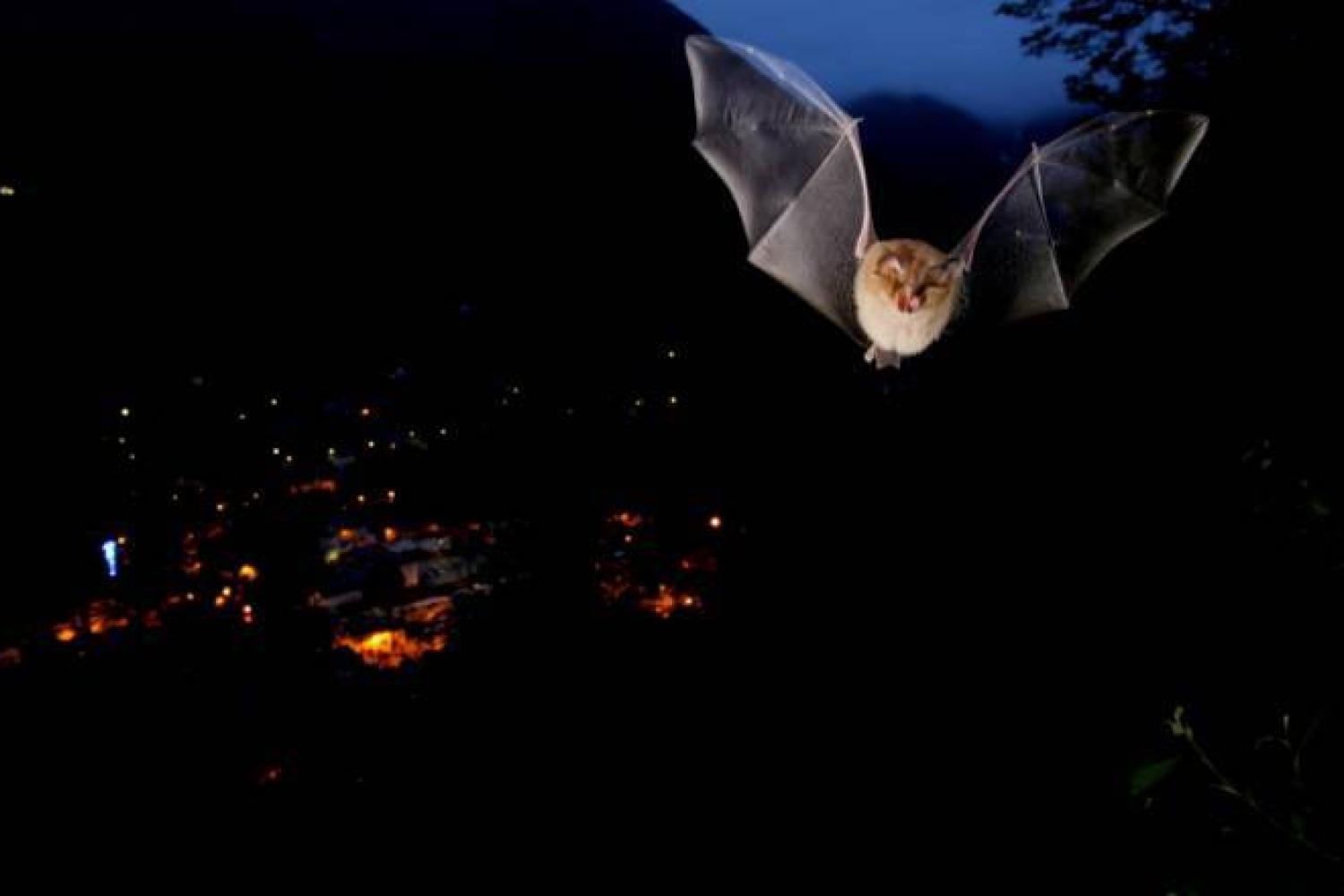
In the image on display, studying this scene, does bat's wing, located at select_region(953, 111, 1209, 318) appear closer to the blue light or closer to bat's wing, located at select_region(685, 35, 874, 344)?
bat's wing, located at select_region(685, 35, 874, 344)

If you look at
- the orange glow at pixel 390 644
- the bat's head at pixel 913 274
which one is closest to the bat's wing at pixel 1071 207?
the bat's head at pixel 913 274

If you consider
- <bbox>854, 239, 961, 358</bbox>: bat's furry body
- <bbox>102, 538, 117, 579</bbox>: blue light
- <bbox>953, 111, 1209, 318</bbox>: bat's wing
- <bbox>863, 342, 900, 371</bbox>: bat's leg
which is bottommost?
<bbox>102, 538, 117, 579</bbox>: blue light

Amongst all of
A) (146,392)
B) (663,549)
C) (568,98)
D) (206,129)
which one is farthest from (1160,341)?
(568,98)

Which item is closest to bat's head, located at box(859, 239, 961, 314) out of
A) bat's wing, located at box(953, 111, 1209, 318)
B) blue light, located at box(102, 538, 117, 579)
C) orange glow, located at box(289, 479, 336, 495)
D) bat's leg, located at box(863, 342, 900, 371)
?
bat's wing, located at box(953, 111, 1209, 318)

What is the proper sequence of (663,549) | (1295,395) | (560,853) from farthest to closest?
(663,549), (1295,395), (560,853)

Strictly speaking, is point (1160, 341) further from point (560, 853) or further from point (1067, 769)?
point (560, 853)

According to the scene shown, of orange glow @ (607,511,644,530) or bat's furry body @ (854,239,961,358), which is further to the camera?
orange glow @ (607,511,644,530)

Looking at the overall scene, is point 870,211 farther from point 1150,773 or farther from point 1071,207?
point 1150,773
